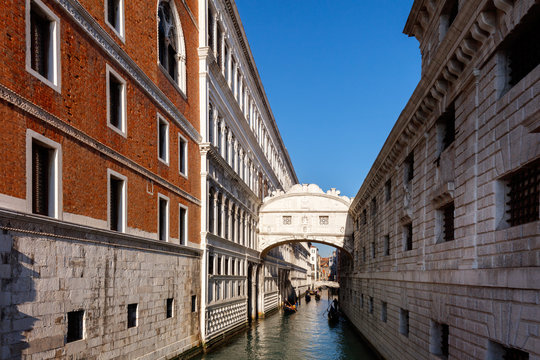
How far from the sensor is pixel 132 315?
1183cm

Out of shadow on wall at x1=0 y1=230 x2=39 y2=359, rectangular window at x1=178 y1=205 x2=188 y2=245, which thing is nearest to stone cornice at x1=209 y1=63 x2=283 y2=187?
rectangular window at x1=178 y1=205 x2=188 y2=245

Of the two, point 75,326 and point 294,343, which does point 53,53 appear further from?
point 294,343

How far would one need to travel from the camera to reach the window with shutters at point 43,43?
25.9 ft

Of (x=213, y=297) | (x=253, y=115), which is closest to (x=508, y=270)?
(x=213, y=297)

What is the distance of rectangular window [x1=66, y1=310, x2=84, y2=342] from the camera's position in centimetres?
891

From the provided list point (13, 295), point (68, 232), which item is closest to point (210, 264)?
point (68, 232)

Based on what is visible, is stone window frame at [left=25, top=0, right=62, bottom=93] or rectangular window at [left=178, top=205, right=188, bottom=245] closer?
stone window frame at [left=25, top=0, right=62, bottom=93]

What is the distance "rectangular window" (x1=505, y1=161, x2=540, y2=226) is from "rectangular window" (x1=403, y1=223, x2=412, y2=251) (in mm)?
6189

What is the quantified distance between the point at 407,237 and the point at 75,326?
8808 millimetres

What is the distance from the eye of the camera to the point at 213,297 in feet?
61.9

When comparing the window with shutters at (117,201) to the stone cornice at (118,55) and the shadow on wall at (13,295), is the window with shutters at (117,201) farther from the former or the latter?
the shadow on wall at (13,295)

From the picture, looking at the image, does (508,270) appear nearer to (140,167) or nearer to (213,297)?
(140,167)

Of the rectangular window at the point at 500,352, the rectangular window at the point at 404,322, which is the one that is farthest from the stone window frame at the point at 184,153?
the rectangular window at the point at 500,352

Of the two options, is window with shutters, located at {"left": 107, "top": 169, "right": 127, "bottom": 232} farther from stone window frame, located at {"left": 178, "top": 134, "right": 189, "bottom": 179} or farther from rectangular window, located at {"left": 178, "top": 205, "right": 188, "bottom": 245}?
stone window frame, located at {"left": 178, "top": 134, "right": 189, "bottom": 179}
